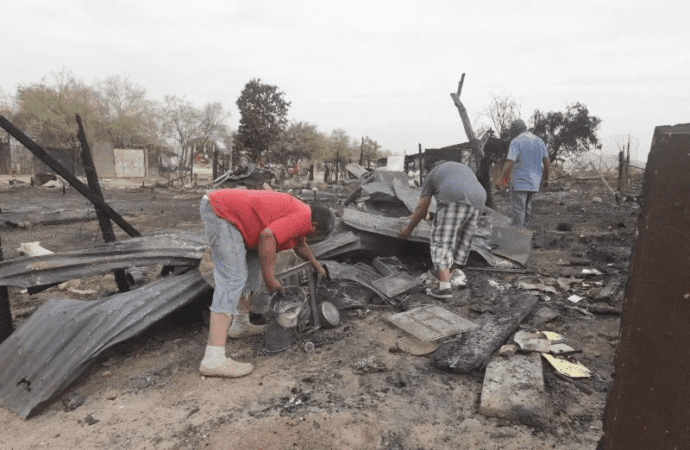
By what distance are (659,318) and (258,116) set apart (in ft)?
86.7

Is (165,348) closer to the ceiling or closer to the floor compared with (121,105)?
closer to the floor

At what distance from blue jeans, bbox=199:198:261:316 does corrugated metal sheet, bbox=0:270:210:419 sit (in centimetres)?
69

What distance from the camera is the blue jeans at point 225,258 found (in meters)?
2.77

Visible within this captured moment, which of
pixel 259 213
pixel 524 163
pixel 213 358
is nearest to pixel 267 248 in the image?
pixel 259 213

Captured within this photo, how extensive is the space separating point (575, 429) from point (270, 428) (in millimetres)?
1679

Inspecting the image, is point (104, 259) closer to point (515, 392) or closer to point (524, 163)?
point (515, 392)

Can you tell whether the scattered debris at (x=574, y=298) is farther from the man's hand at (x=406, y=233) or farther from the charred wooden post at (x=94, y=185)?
the charred wooden post at (x=94, y=185)

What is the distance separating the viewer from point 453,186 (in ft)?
13.1

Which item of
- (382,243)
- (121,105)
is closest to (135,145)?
(121,105)

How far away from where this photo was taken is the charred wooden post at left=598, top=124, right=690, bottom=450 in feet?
2.63

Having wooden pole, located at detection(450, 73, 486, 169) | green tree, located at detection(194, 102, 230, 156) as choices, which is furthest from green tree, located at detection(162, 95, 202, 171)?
wooden pole, located at detection(450, 73, 486, 169)

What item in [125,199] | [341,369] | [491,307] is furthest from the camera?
[125,199]

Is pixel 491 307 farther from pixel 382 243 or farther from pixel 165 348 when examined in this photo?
pixel 165 348

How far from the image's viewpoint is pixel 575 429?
2.11m
